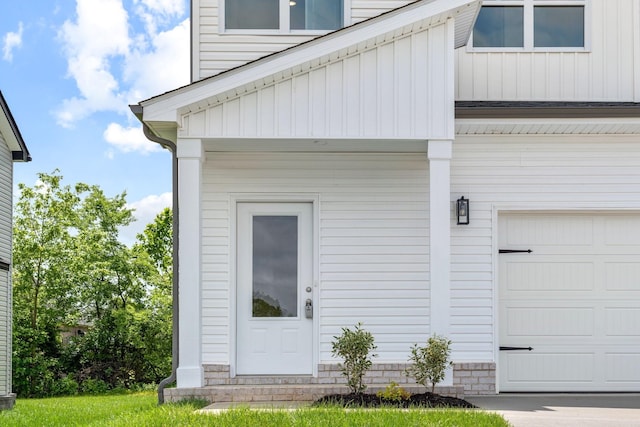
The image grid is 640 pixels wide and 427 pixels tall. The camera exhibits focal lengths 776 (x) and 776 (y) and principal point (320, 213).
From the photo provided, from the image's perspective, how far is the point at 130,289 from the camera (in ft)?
63.3

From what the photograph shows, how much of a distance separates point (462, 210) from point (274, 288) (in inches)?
93.4

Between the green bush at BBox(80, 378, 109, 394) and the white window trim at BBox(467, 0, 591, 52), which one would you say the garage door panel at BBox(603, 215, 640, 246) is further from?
the green bush at BBox(80, 378, 109, 394)

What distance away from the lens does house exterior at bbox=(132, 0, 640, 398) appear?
8.96m

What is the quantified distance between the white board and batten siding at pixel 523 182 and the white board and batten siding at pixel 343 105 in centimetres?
121

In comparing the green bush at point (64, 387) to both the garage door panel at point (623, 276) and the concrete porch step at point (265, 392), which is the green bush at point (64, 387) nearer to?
the concrete porch step at point (265, 392)

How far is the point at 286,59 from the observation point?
7891 millimetres

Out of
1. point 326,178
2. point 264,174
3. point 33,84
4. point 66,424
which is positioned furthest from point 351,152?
point 33,84

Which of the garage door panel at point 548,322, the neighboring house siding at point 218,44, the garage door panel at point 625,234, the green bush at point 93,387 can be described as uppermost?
the neighboring house siding at point 218,44

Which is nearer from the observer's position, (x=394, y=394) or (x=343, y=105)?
(x=394, y=394)

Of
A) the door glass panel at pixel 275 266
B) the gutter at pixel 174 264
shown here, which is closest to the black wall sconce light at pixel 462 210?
the door glass panel at pixel 275 266

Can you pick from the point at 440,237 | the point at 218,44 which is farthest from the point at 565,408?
the point at 218,44

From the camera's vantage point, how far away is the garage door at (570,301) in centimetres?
918

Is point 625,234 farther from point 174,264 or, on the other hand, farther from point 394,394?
point 174,264

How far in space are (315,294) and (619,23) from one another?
5.00 m
